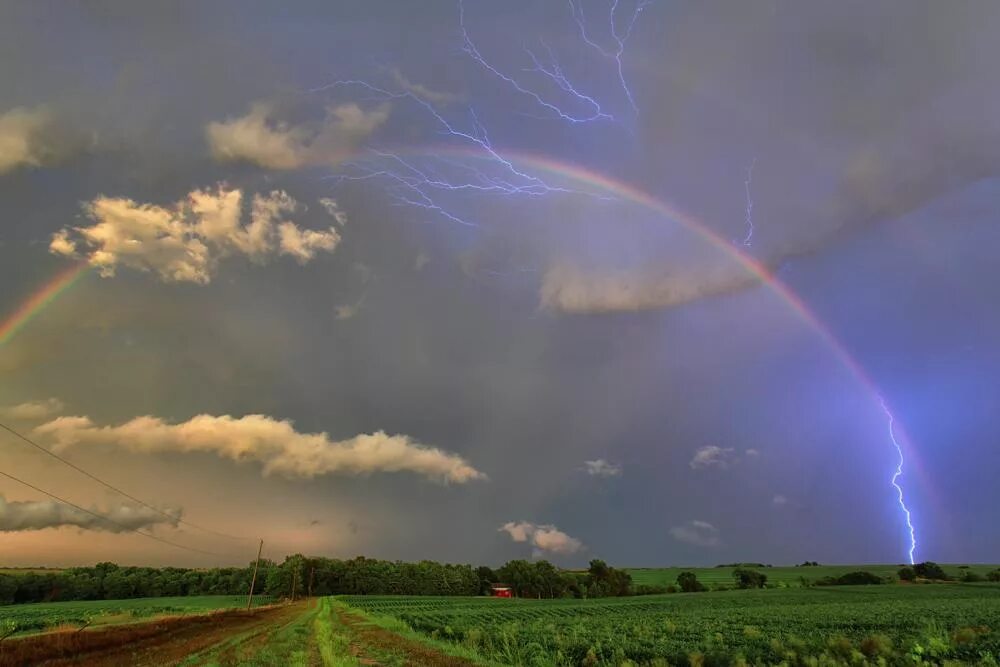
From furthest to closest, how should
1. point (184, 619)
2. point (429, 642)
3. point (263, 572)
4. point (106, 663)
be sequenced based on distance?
→ point (263, 572)
point (184, 619)
point (429, 642)
point (106, 663)

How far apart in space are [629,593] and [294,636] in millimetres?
126012

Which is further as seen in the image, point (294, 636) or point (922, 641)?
point (294, 636)

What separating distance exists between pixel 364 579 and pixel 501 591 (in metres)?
39.1

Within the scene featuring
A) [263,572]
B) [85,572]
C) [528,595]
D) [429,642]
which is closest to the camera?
[429,642]

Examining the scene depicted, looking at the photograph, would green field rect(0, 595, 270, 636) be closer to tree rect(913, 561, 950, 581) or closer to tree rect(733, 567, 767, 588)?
tree rect(733, 567, 767, 588)

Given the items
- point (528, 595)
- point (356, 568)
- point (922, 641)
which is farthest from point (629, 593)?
point (922, 641)

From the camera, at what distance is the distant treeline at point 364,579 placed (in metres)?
135

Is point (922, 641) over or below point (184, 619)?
over

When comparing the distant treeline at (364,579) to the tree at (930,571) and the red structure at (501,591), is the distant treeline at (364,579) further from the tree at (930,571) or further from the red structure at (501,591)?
the tree at (930,571)

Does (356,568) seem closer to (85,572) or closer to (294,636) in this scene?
(85,572)

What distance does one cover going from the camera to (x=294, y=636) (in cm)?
2928

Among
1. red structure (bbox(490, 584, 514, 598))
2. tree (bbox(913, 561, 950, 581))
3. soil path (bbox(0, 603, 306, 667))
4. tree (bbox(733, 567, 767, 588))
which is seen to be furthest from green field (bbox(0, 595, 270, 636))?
tree (bbox(913, 561, 950, 581))

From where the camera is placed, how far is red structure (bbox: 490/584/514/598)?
428 feet

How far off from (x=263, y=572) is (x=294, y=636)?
6172 inches
